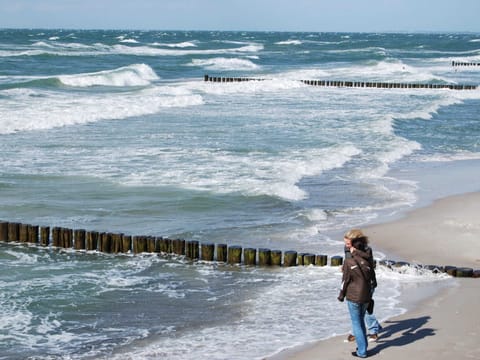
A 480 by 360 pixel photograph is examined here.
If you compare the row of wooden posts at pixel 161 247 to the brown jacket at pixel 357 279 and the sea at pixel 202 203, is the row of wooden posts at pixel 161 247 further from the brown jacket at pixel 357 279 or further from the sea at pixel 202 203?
the brown jacket at pixel 357 279

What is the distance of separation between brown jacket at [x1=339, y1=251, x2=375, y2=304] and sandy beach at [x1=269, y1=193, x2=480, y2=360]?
0.87 m

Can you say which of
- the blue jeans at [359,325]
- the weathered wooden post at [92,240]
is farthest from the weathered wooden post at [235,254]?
the blue jeans at [359,325]

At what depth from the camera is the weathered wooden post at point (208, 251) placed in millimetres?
14977

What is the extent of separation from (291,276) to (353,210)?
522 cm

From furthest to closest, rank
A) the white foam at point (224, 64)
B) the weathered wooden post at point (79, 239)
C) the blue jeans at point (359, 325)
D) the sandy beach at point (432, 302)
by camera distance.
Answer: the white foam at point (224, 64) < the weathered wooden post at point (79, 239) < the sandy beach at point (432, 302) < the blue jeans at point (359, 325)

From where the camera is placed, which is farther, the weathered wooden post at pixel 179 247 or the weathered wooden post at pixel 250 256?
the weathered wooden post at pixel 179 247

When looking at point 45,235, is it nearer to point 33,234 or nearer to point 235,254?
point 33,234

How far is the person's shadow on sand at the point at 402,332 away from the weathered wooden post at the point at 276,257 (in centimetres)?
328

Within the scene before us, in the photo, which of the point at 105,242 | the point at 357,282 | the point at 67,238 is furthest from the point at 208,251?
the point at 357,282

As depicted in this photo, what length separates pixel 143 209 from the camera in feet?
61.2

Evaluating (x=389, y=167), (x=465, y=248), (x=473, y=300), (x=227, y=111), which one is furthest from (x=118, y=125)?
(x=473, y=300)

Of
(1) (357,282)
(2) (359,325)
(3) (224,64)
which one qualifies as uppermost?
(1) (357,282)

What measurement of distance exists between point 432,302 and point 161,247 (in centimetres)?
494

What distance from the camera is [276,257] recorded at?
14672 millimetres
